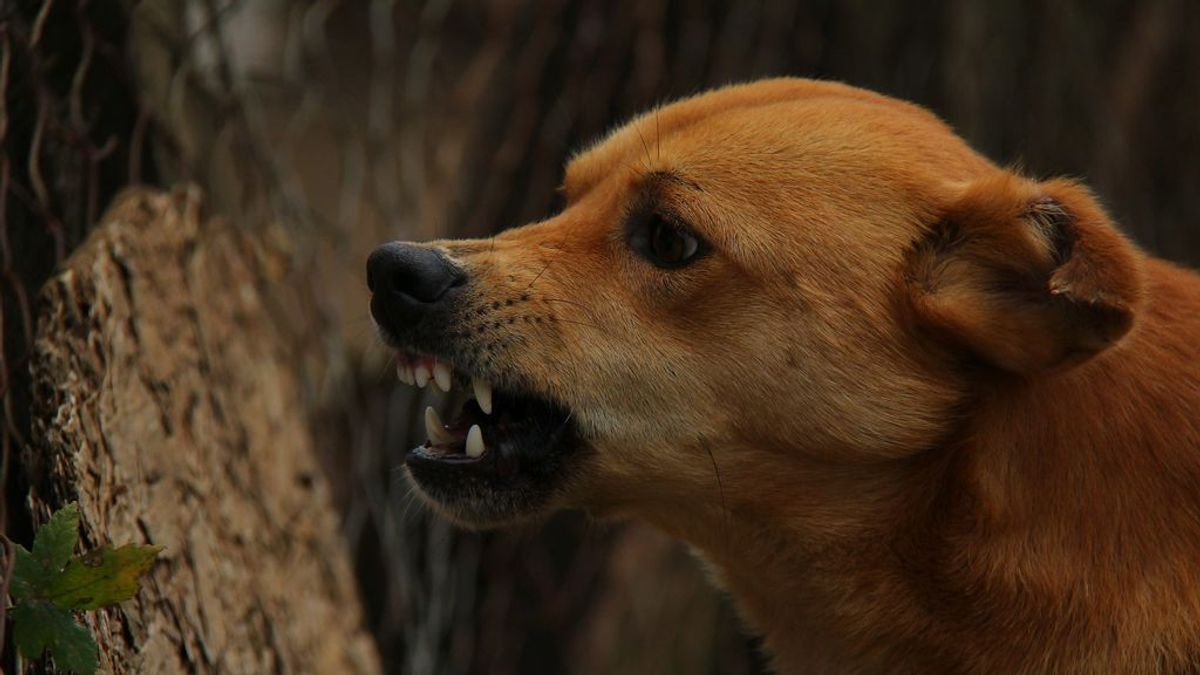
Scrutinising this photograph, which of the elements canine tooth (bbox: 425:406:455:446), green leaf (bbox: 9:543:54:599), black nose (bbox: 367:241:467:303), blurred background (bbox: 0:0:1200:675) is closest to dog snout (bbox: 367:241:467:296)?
black nose (bbox: 367:241:467:303)

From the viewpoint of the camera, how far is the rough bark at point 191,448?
122 inches

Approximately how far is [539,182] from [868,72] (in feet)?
4.90

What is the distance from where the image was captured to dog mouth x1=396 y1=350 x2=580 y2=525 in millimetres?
3213

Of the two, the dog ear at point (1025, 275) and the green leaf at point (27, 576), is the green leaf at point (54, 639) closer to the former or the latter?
the green leaf at point (27, 576)

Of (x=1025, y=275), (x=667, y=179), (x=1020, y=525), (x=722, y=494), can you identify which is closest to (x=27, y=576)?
(x=722, y=494)

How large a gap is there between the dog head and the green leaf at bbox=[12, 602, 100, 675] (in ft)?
2.91

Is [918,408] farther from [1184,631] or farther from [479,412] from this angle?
[479,412]

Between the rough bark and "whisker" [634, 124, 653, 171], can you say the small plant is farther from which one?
"whisker" [634, 124, 653, 171]

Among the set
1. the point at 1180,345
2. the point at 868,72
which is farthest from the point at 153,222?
the point at 868,72

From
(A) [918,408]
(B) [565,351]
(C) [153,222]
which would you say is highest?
(C) [153,222]

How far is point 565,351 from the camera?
3143 mm

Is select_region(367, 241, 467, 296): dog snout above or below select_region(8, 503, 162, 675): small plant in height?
above

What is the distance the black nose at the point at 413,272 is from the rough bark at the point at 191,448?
674 millimetres

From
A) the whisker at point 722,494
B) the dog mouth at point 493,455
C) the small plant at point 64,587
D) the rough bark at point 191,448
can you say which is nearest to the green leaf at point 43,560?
the small plant at point 64,587
